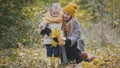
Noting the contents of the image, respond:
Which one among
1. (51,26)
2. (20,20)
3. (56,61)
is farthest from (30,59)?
(20,20)

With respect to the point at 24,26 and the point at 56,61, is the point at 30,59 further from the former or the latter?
the point at 24,26

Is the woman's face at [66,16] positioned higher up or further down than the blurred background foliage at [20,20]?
higher up

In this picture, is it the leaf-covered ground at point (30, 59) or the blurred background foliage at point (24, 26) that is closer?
the leaf-covered ground at point (30, 59)

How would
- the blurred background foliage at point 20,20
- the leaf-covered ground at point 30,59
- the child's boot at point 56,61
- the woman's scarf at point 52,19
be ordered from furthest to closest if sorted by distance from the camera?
the blurred background foliage at point 20,20, the leaf-covered ground at point 30,59, the woman's scarf at point 52,19, the child's boot at point 56,61

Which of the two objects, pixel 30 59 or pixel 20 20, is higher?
pixel 20 20

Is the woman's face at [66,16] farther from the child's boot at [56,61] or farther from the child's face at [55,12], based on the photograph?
the child's boot at [56,61]

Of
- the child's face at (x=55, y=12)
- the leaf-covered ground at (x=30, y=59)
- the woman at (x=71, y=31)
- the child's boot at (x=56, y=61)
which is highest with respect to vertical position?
the child's face at (x=55, y=12)

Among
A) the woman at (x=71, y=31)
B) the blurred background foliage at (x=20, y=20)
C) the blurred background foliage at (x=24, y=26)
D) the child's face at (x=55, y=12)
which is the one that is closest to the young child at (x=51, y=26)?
the child's face at (x=55, y=12)

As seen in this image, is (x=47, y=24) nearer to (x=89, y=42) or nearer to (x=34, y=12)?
(x=34, y=12)

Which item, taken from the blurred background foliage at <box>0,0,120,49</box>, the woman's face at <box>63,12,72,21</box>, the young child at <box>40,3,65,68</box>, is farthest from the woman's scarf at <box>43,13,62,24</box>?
the blurred background foliage at <box>0,0,120,49</box>

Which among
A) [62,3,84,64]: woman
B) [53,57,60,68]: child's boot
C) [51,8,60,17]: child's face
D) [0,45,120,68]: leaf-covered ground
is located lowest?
[0,45,120,68]: leaf-covered ground

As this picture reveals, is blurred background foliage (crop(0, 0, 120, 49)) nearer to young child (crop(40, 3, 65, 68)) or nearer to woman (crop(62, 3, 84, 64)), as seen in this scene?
woman (crop(62, 3, 84, 64))

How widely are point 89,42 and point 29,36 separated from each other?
239cm

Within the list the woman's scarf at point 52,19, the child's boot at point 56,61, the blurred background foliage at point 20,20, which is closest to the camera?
the child's boot at point 56,61
